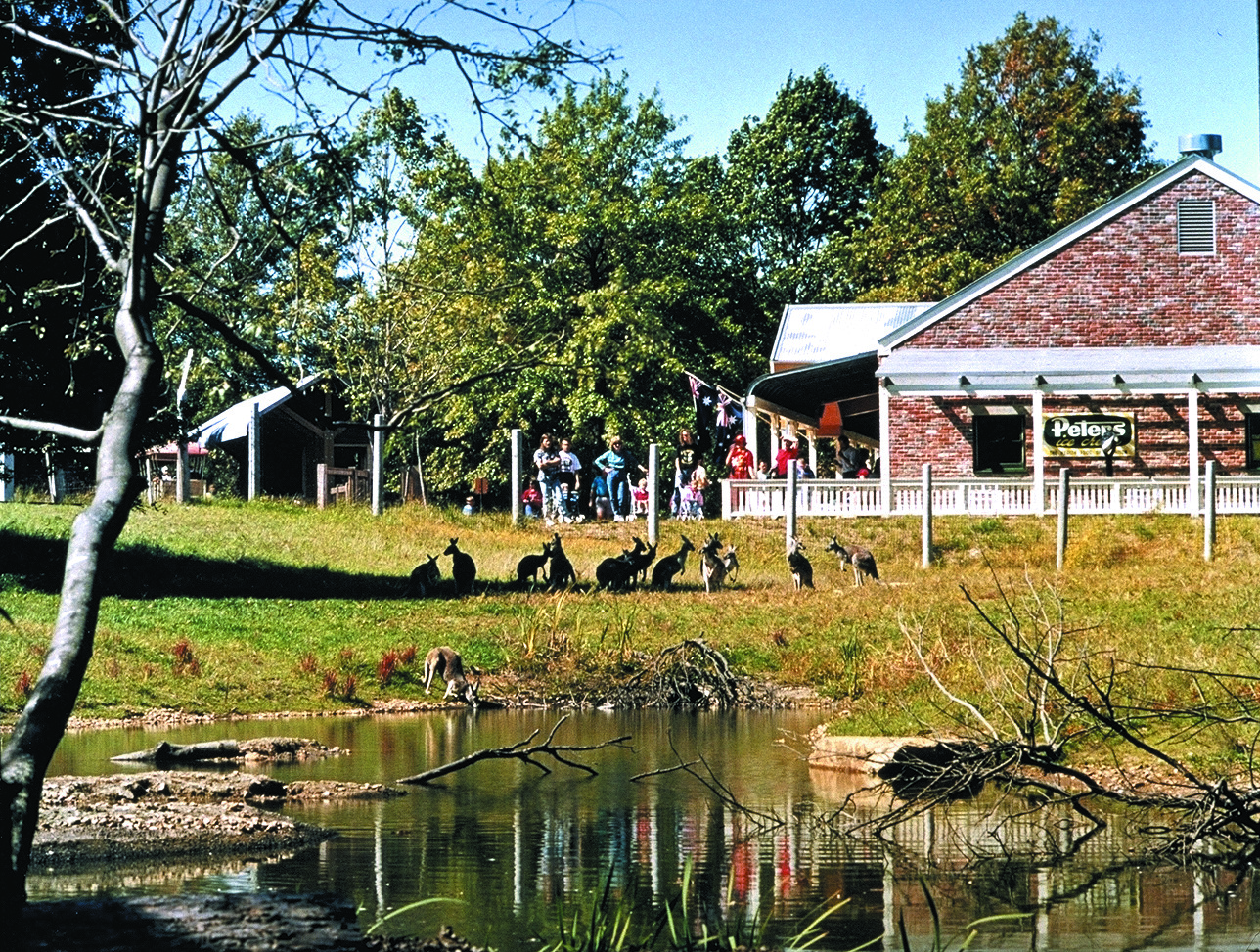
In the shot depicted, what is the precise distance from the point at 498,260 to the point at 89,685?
33391 millimetres

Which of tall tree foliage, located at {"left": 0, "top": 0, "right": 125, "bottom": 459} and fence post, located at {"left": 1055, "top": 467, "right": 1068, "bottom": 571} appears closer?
tall tree foliage, located at {"left": 0, "top": 0, "right": 125, "bottom": 459}

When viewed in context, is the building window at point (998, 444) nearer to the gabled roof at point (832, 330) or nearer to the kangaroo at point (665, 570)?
the gabled roof at point (832, 330)

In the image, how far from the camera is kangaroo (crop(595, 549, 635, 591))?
90.4 feet

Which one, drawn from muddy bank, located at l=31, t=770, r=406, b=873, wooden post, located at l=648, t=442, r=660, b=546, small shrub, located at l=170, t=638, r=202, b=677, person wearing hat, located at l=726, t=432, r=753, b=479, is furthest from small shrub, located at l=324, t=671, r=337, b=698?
person wearing hat, located at l=726, t=432, r=753, b=479

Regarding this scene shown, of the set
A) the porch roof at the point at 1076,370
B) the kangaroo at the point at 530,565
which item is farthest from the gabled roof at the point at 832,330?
the kangaroo at the point at 530,565

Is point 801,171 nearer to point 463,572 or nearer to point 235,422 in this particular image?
point 235,422

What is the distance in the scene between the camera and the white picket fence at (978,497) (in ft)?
115

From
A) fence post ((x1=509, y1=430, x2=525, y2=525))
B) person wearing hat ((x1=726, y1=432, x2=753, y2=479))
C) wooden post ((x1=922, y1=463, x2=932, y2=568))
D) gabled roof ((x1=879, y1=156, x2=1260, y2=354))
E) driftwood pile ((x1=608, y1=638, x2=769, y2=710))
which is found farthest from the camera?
gabled roof ((x1=879, y1=156, x2=1260, y2=354))

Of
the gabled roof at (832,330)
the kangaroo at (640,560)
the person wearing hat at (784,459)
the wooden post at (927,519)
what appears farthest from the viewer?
the gabled roof at (832,330)

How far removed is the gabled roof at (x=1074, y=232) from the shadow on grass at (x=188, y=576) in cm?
1479

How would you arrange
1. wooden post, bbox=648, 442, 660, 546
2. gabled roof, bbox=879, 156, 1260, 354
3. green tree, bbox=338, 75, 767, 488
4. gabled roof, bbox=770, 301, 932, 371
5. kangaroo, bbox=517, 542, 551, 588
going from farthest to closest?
green tree, bbox=338, 75, 767, 488 → gabled roof, bbox=770, 301, 932, 371 → gabled roof, bbox=879, 156, 1260, 354 → wooden post, bbox=648, 442, 660, 546 → kangaroo, bbox=517, 542, 551, 588

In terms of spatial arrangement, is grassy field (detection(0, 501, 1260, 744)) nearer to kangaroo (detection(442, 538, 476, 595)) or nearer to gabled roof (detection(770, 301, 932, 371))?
kangaroo (detection(442, 538, 476, 595))

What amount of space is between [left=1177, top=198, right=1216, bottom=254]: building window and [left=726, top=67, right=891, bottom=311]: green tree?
23.0m

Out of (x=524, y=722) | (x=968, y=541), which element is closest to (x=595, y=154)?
(x=968, y=541)
